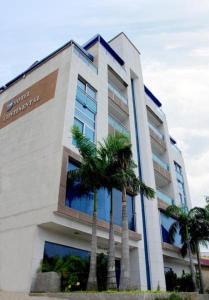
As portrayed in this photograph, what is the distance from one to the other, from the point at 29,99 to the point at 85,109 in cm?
524

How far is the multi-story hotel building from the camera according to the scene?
1532 cm

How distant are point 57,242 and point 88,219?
7.52ft

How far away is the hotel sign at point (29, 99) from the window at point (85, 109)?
2.13 meters

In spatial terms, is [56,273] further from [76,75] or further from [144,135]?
[144,135]

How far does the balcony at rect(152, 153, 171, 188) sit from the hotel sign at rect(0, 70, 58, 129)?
1472cm

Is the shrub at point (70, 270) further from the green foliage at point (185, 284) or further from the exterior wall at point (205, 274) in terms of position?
the exterior wall at point (205, 274)

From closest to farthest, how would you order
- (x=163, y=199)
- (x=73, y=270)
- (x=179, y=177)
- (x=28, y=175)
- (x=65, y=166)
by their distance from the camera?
(x=73, y=270), (x=65, y=166), (x=28, y=175), (x=163, y=199), (x=179, y=177)

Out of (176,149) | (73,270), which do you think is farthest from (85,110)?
(176,149)

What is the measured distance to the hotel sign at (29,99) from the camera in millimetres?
21388

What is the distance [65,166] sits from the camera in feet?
54.2

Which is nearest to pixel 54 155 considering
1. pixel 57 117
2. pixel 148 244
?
pixel 57 117

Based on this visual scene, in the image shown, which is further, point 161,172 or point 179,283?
point 161,172

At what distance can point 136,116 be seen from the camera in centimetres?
3066

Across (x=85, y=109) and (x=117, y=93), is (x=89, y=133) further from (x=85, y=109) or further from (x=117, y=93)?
(x=117, y=93)
